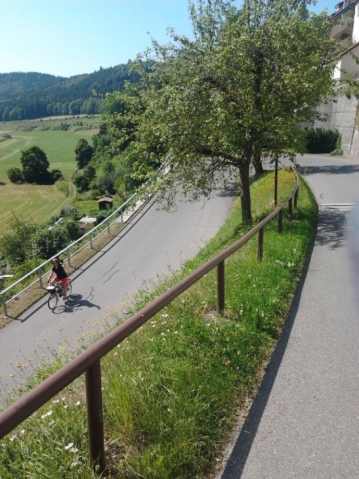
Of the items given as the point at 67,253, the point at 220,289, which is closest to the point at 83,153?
the point at 67,253

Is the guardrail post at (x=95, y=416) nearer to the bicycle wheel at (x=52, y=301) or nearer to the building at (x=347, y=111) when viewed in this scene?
the bicycle wheel at (x=52, y=301)

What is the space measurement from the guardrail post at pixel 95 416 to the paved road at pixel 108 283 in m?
4.76

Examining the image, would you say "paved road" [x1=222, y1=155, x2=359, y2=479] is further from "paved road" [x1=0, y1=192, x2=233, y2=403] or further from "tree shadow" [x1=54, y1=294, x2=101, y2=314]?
"tree shadow" [x1=54, y1=294, x2=101, y2=314]

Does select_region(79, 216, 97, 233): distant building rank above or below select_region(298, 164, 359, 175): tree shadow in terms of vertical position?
below

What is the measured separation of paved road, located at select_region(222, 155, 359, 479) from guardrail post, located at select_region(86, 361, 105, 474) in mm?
930

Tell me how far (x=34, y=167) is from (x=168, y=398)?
117 m

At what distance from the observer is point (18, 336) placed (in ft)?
46.5

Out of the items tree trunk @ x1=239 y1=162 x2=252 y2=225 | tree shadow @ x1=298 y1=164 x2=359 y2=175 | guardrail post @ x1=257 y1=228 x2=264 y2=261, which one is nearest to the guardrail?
tree trunk @ x1=239 y1=162 x2=252 y2=225

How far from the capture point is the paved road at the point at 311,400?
354 centimetres

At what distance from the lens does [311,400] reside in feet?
14.6

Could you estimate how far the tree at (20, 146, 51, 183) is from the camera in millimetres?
113750

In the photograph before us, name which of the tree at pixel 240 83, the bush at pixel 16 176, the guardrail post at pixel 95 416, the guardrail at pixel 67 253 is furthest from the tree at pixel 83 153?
the guardrail post at pixel 95 416

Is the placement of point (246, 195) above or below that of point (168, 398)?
below

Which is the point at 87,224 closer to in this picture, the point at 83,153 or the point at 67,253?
the point at 67,253
